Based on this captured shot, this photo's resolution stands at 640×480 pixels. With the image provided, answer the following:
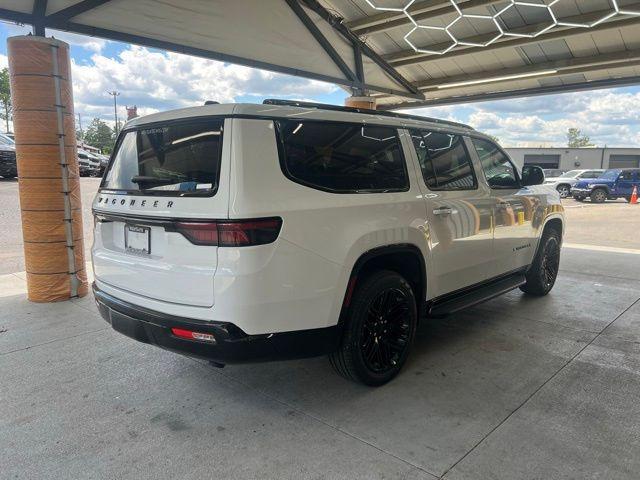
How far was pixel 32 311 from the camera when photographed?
509 centimetres

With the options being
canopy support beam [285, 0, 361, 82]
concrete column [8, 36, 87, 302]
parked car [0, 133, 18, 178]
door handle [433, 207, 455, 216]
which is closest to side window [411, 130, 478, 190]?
door handle [433, 207, 455, 216]

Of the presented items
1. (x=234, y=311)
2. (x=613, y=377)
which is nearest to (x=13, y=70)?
(x=234, y=311)

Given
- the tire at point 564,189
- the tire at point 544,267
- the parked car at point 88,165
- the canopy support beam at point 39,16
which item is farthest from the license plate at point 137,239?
the tire at point 564,189

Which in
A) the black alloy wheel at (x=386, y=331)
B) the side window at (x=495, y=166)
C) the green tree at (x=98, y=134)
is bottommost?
the black alloy wheel at (x=386, y=331)

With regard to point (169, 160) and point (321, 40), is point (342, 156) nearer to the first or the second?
point (169, 160)

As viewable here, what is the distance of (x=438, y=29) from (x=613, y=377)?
688 cm

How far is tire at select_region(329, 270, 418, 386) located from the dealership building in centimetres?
5052

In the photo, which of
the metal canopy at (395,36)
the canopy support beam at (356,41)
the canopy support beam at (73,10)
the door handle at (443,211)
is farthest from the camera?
the canopy support beam at (356,41)

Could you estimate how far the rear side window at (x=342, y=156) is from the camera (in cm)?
280

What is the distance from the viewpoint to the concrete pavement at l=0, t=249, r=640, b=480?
2512 mm

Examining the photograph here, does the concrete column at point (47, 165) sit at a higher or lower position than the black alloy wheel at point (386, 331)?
higher

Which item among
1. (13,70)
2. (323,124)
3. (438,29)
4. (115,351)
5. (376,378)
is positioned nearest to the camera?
(323,124)

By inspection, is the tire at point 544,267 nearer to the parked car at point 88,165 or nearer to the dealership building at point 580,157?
the parked car at point 88,165

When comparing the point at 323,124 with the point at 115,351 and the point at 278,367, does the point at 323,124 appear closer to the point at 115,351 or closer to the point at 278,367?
the point at 278,367
